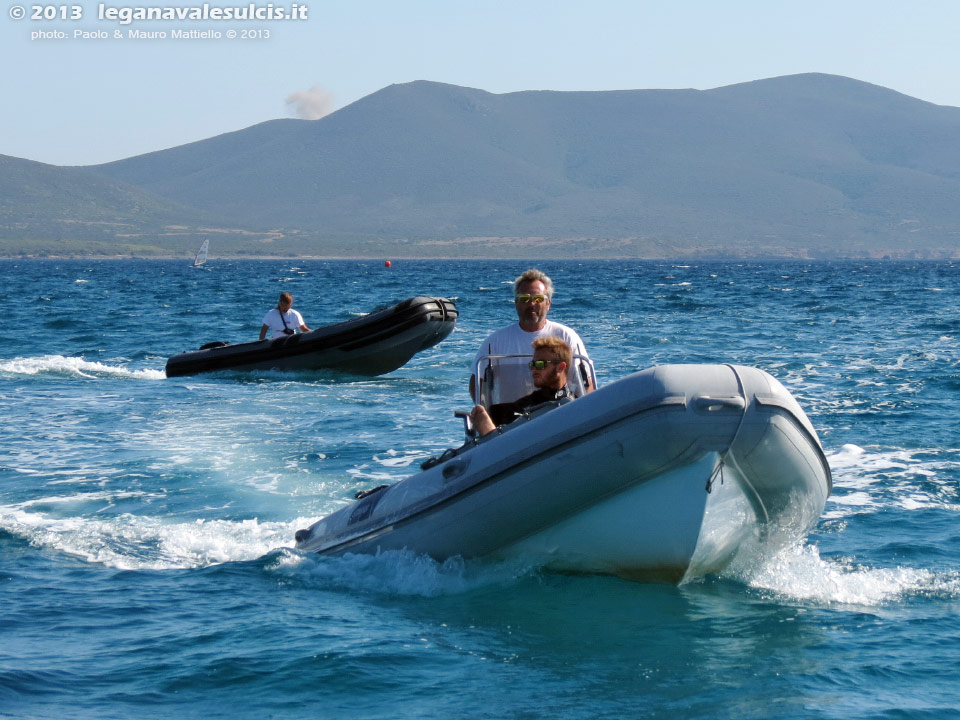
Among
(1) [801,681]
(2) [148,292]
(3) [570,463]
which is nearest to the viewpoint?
(1) [801,681]

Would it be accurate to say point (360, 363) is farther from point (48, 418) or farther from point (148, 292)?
point (148, 292)

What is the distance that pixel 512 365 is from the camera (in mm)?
6738

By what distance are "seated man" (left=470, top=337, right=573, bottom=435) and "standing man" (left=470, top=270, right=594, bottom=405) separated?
0.32ft

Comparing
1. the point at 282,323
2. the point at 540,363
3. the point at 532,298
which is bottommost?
the point at 282,323

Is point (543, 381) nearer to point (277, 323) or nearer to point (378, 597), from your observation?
point (378, 597)

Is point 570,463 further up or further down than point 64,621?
further up

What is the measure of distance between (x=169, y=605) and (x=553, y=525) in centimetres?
214

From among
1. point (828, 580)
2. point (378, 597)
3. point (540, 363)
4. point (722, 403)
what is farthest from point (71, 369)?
point (722, 403)

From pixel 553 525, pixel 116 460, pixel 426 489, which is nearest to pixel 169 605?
pixel 426 489

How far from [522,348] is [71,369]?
532 inches

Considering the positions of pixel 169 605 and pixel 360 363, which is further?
pixel 360 363

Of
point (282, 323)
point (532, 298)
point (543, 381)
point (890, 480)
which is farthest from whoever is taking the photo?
point (282, 323)

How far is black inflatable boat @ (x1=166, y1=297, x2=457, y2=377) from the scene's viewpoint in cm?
1725

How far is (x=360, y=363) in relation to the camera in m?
17.5
